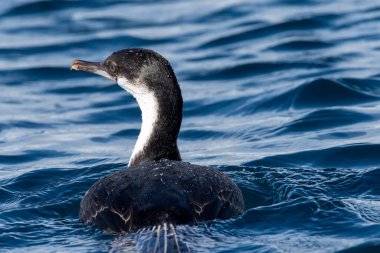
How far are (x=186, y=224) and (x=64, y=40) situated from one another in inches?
503

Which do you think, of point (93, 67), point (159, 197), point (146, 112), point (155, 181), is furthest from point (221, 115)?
point (159, 197)

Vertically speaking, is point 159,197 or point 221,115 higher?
point 221,115

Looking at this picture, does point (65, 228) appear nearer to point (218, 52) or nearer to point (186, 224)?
point (186, 224)

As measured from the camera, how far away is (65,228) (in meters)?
9.34

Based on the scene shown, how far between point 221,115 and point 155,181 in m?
6.85

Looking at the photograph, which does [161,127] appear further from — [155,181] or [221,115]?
[221,115]

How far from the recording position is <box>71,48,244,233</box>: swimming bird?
836 centimetres

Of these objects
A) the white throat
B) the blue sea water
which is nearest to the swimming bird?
the white throat

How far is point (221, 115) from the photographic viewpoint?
1541cm

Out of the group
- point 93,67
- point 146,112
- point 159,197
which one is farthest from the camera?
point 93,67

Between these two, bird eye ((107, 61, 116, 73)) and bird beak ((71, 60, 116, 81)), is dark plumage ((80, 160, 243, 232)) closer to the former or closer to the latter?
bird eye ((107, 61, 116, 73))

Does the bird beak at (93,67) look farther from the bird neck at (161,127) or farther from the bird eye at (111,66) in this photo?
the bird neck at (161,127)

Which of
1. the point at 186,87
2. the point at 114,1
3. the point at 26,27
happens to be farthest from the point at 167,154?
the point at 114,1

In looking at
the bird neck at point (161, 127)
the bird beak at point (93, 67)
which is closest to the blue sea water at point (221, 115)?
the bird neck at point (161, 127)
